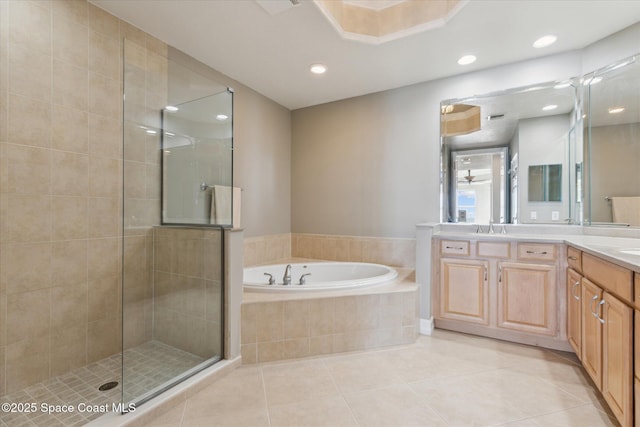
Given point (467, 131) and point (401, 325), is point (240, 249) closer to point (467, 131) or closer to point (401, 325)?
point (401, 325)

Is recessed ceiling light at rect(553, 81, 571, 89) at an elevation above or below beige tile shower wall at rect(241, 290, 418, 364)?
above

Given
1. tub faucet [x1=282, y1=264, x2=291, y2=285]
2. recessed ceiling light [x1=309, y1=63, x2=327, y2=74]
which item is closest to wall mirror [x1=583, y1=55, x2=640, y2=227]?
recessed ceiling light [x1=309, y1=63, x2=327, y2=74]

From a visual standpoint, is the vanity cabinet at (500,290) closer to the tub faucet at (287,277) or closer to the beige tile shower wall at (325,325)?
the beige tile shower wall at (325,325)

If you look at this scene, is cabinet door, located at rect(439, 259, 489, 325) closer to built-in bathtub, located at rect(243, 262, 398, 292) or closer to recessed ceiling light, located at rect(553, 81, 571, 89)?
built-in bathtub, located at rect(243, 262, 398, 292)

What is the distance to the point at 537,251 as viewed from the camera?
7.39ft

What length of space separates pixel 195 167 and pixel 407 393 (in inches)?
82.9

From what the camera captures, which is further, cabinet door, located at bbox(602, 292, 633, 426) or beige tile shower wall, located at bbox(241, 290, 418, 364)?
beige tile shower wall, located at bbox(241, 290, 418, 364)

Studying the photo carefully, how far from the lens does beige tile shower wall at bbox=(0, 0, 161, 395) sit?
1.66 m

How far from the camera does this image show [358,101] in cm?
347

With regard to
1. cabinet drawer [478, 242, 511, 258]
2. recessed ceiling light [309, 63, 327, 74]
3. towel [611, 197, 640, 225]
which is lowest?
cabinet drawer [478, 242, 511, 258]

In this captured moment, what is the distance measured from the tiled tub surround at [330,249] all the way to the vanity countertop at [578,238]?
1.72ft

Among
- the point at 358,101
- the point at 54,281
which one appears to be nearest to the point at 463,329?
the point at 358,101

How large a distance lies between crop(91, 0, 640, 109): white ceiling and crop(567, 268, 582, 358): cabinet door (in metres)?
1.81

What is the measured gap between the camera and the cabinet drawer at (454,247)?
252 cm
